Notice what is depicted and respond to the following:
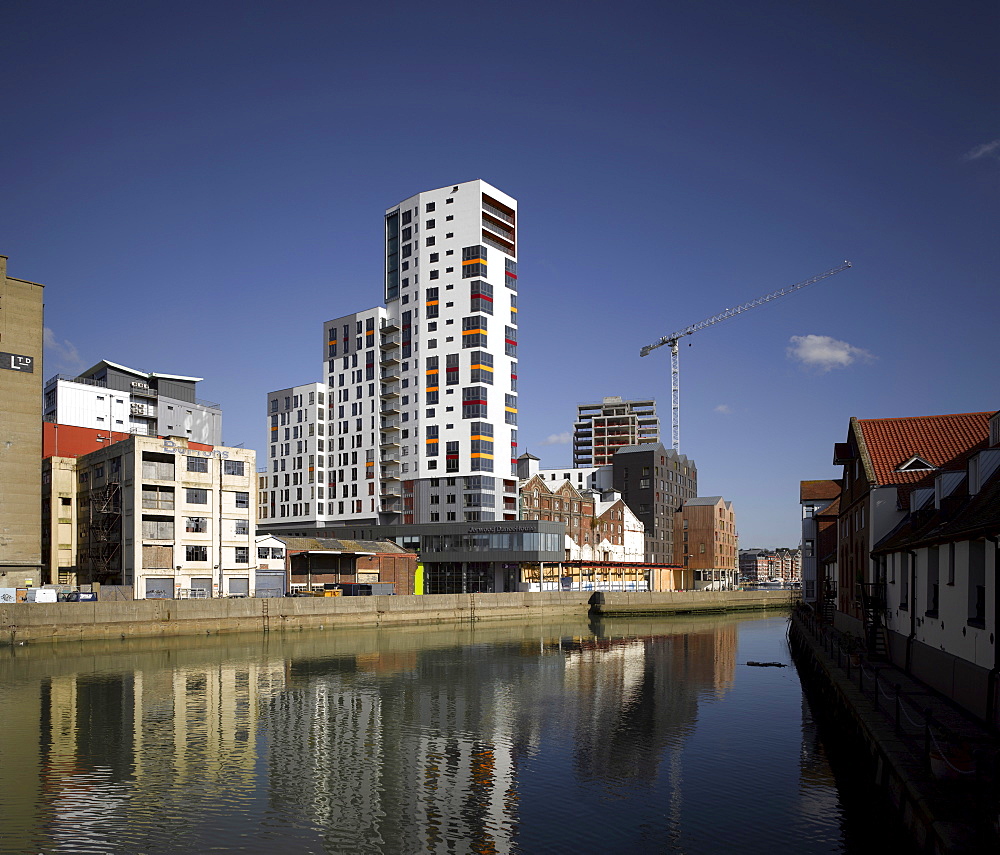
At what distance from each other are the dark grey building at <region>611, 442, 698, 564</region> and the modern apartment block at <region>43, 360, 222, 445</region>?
82.8 metres

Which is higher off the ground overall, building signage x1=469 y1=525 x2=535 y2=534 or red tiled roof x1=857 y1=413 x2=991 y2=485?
red tiled roof x1=857 y1=413 x2=991 y2=485

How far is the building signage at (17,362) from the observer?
8525cm

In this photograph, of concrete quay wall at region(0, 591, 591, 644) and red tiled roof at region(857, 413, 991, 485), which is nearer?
red tiled roof at region(857, 413, 991, 485)

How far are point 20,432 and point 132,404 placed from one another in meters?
51.1

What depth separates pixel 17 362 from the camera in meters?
86.1

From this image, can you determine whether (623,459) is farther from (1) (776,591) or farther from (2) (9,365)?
(2) (9,365)

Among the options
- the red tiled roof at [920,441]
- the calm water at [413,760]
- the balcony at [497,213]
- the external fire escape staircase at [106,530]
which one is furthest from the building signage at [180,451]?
the balcony at [497,213]

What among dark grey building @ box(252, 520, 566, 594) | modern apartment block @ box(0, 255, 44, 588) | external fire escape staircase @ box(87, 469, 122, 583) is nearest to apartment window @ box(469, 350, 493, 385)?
dark grey building @ box(252, 520, 566, 594)

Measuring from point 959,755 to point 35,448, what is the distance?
291ft

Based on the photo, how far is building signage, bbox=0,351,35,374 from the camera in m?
85.2

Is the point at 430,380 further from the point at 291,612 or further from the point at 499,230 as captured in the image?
the point at 291,612

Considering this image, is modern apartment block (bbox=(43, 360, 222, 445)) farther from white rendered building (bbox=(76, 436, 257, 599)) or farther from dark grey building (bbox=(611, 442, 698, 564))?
dark grey building (bbox=(611, 442, 698, 564))

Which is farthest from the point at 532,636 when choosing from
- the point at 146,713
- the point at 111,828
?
the point at 111,828

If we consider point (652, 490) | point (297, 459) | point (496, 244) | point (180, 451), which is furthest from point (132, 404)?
point (652, 490)
